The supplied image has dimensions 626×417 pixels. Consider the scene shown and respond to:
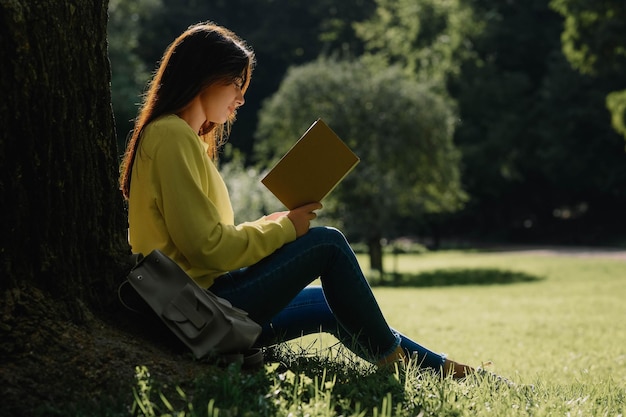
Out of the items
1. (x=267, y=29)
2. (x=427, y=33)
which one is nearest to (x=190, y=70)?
(x=427, y=33)

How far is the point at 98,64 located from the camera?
3105 mm

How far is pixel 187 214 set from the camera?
3053 millimetres

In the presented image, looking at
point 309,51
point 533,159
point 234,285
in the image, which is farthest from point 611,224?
point 234,285

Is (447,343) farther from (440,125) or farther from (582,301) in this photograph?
(440,125)

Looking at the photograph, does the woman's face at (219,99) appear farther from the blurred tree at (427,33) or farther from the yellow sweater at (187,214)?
the blurred tree at (427,33)

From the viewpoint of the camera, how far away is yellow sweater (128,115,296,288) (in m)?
3.06

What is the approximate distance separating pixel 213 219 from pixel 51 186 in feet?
1.93

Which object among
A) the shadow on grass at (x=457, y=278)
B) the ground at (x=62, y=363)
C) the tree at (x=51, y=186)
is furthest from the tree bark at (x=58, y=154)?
the shadow on grass at (x=457, y=278)

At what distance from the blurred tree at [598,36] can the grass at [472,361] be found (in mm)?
4101

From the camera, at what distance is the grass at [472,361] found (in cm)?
283

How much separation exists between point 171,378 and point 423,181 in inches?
749

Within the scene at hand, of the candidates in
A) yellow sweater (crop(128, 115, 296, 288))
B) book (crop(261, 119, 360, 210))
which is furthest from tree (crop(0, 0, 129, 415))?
book (crop(261, 119, 360, 210))

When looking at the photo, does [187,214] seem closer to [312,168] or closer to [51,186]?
[51,186]

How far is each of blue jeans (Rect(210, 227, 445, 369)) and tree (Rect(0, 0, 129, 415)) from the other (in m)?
0.52
